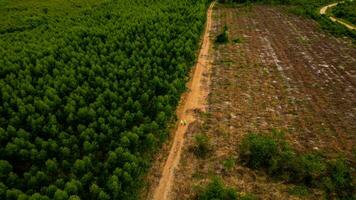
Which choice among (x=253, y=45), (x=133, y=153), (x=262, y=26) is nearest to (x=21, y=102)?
(x=133, y=153)

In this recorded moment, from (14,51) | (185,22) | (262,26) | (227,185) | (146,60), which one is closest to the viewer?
(227,185)

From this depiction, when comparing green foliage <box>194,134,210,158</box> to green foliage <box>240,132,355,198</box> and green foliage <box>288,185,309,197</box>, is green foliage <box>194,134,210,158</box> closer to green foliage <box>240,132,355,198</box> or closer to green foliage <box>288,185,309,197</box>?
green foliage <box>240,132,355,198</box>

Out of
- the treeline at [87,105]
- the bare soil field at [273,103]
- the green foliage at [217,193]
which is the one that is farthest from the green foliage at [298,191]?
the treeline at [87,105]

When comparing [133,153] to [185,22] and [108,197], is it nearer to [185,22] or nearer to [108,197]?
[108,197]

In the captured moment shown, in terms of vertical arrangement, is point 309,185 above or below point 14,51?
below

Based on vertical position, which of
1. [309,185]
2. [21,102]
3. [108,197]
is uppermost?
[21,102]

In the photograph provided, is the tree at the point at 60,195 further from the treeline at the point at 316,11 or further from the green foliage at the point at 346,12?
the green foliage at the point at 346,12
